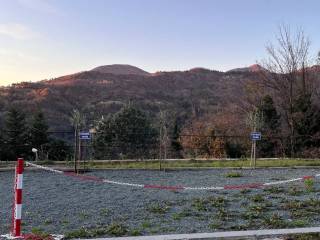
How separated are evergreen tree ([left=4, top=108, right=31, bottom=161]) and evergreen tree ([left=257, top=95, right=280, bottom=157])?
1177 cm

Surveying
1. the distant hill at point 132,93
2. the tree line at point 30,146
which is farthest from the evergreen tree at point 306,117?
the tree line at point 30,146

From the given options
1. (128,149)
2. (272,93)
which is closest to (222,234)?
(128,149)

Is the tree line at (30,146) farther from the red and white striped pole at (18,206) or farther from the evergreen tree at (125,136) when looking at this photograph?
the red and white striped pole at (18,206)

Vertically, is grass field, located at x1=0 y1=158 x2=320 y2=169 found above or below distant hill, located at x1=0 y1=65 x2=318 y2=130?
below

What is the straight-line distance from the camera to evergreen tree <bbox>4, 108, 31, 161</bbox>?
24.7 meters

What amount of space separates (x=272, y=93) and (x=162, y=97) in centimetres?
3412

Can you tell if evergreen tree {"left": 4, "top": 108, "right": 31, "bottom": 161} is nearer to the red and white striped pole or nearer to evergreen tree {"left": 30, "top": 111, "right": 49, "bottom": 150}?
evergreen tree {"left": 30, "top": 111, "right": 49, "bottom": 150}

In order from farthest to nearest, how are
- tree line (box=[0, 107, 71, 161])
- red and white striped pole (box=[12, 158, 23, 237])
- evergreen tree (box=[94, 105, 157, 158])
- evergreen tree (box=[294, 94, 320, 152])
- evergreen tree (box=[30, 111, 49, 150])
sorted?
evergreen tree (box=[294, 94, 320, 152]) < evergreen tree (box=[30, 111, 49, 150]) < tree line (box=[0, 107, 71, 161]) < evergreen tree (box=[94, 105, 157, 158]) < red and white striped pole (box=[12, 158, 23, 237])

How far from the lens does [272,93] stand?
1325 inches

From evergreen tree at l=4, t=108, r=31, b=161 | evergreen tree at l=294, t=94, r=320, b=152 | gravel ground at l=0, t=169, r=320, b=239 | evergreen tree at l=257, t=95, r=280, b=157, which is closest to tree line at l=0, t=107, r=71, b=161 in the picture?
evergreen tree at l=4, t=108, r=31, b=161

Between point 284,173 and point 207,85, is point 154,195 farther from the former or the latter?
point 207,85

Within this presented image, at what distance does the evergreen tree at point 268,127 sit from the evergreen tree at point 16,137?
11.8 meters

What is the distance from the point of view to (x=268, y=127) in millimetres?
29844

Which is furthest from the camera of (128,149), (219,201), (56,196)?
(128,149)
